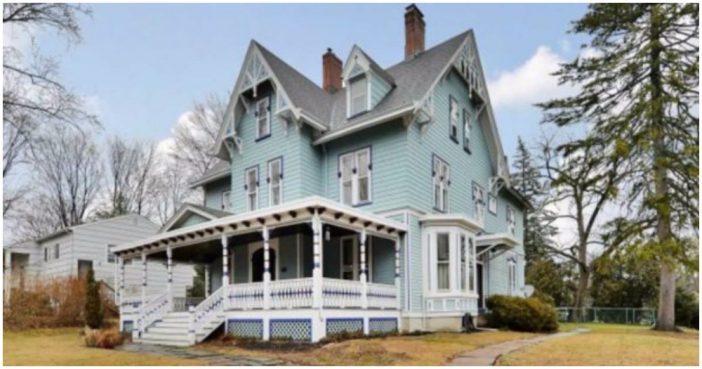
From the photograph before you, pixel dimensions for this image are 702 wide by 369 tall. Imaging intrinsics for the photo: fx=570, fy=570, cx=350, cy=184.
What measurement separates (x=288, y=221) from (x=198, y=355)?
12.3ft

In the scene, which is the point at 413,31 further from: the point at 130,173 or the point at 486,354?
the point at 130,173

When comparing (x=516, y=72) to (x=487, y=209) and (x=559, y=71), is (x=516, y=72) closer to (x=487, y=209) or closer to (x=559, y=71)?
(x=559, y=71)

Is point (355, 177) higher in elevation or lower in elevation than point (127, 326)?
higher

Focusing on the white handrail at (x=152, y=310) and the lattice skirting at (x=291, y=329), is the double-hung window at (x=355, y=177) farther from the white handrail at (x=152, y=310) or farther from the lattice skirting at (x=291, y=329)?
the white handrail at (x=152, y=310)

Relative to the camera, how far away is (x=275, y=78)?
18516mm

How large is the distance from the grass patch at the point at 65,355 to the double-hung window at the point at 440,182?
967 cm

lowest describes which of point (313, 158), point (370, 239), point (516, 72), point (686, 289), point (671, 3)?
point (686, 289)

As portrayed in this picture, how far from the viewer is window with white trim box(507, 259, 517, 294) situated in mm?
25345

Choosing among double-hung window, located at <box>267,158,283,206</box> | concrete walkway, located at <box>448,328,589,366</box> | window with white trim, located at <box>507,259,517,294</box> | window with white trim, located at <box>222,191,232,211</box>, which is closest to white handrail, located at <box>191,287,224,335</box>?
double-hung window, located at <box>267,158,283,206</box>

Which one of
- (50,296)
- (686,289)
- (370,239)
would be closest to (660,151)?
(370,239)

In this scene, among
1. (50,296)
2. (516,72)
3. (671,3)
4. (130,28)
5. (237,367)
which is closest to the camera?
(237,367)

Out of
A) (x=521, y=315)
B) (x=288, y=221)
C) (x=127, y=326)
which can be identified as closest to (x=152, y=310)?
(x=127, y=326)

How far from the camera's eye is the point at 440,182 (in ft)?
60.9

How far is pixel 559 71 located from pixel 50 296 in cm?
2364
